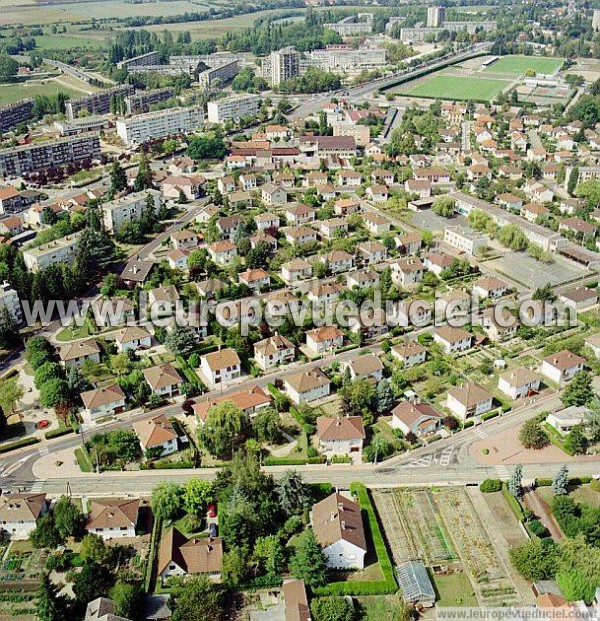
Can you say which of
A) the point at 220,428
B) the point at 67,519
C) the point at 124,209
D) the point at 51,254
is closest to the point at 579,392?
the point at 220,428

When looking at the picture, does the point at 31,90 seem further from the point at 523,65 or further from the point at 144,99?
the point at 523,65

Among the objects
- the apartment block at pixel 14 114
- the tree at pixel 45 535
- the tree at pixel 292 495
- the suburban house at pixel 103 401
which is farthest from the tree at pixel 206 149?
the tree at pixel 45 535

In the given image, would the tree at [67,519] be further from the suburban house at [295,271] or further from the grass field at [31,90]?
the grass field at [31,90]

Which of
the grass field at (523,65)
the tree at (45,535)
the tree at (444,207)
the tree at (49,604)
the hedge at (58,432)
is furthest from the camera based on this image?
the grass field at (523,65)

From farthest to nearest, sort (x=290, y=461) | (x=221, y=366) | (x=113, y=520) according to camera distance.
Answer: (x=221, y=366), (x=290, y=461), (x=113, y=520)

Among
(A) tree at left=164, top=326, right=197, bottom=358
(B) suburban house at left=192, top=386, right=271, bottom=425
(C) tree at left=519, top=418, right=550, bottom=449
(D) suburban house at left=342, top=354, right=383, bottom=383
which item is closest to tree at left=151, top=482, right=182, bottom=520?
(B) suburban house at left=192, top=386, right=271, bottom=425

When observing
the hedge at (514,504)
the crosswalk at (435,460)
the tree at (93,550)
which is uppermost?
the tree at (93,550)

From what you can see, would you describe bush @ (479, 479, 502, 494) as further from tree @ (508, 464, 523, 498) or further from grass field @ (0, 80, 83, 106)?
grass field @ (0, 80, 83, 106)
